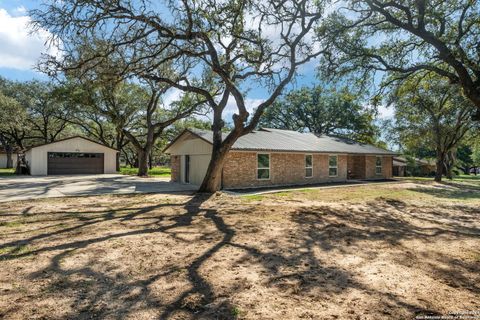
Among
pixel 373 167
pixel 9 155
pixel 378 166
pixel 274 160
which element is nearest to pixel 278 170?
pixel 274 160

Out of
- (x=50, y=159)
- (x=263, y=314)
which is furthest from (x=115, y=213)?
(x=50, y=159)

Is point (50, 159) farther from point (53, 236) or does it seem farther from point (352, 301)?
point (352, 301)

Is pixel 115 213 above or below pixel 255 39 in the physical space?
below

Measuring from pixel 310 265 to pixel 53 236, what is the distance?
514 cm

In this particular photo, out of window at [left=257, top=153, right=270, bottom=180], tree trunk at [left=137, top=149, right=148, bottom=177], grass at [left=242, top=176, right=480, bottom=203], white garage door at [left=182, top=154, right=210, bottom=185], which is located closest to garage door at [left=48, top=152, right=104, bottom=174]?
tree trunk at [left=137, top=149, right=148, bottom=177]

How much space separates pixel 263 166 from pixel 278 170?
1182 millimetres

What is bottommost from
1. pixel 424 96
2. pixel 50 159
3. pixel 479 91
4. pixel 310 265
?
pixel 310 265

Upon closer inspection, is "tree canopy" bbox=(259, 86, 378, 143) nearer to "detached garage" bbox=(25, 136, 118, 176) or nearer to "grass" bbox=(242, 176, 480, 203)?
"detached garage" bbox=(25, 136, 118, 176)

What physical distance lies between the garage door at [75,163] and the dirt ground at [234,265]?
20947 mm

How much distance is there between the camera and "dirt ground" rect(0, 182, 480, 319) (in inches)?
130

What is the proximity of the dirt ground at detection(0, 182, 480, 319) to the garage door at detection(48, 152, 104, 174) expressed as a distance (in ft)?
68.7

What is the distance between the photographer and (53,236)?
6062mm

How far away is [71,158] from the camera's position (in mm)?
27719

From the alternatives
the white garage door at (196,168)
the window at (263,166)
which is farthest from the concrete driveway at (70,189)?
the window at (263,166)
